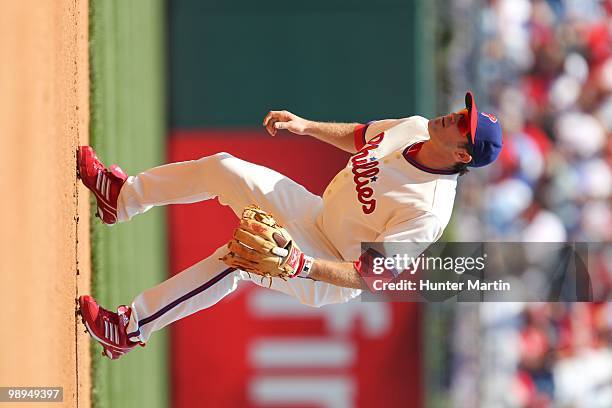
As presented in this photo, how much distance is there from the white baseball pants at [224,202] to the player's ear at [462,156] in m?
0.62

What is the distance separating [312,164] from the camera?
693cm

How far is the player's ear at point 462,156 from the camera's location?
334 cm

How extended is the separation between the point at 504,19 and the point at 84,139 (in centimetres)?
447

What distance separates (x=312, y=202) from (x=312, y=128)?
0.32 meters

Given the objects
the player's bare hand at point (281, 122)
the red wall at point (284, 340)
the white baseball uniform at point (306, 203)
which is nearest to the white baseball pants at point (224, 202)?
the white baseball uniform at point (306, 203)

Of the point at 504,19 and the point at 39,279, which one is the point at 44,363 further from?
the point at 504,19

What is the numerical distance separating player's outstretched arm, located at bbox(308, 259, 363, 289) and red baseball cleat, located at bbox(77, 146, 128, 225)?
99cm

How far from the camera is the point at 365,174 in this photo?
11.6ft

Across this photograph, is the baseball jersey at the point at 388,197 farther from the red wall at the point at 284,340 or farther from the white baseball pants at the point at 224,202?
the red wall at the point at 284,340

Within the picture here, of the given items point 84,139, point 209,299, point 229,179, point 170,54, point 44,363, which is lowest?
point 44,363

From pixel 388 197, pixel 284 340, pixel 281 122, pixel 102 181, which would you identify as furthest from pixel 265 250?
pixel 284 340

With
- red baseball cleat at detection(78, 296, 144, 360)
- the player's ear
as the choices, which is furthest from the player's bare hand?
red baseball cleat at detection(78, 296, 144, 360)

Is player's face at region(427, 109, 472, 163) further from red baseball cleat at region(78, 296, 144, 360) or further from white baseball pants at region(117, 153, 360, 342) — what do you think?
red baseball cleat at region(78, 296, 144, 360)

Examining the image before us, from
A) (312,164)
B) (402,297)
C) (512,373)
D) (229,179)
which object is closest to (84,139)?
(229,179)
